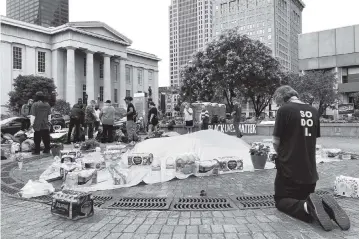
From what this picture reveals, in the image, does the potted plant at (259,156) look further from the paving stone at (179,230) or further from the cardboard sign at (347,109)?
the cardboard sign at (347,109)

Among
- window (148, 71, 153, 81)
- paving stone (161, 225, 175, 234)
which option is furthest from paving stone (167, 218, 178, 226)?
window (148, 71, 153, 81)

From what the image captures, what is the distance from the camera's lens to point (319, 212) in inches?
134

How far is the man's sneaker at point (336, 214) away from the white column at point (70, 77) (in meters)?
52.8

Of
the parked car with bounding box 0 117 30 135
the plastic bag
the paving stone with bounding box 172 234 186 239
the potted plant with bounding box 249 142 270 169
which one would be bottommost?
the paving stone with bounding box 172 234 186 239

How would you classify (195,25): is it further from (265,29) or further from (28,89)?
(28,89)

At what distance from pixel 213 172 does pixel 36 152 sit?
250 inches

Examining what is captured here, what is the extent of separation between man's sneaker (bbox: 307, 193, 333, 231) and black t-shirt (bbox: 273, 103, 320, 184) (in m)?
0.36

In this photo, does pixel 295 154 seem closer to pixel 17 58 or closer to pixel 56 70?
pixel 17 58

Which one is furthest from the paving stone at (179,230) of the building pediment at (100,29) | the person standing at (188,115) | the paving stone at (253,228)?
the building pediment at (100,29)

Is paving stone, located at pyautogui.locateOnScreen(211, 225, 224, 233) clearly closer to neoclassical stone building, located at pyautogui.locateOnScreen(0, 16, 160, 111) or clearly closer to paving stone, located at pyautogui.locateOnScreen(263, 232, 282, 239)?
paving stone, located at pyautogui.locateOnScreen(263, 232, 282, 239)

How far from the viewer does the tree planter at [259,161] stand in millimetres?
7131

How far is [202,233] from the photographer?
330cm

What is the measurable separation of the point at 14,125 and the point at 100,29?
45285 mm

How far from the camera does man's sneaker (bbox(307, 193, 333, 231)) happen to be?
3.32 metres
